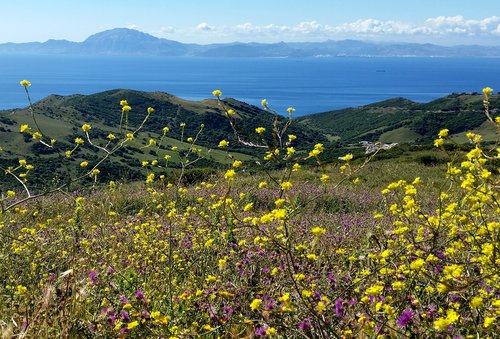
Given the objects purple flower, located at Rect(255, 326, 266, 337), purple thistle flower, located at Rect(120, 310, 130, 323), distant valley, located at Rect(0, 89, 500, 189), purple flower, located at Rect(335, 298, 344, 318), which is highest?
purple flower, located at Rect(335, 298, 344, 318)

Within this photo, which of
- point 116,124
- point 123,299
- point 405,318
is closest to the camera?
point 405,318

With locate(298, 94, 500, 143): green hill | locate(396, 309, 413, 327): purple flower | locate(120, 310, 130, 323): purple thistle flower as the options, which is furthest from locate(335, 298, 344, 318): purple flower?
locate(298, 94, 500, 143): green hill

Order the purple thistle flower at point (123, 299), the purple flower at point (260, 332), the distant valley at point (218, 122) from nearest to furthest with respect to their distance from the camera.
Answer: the purple flower at point (260, 332) → the purple thistle flower at point (123, 299) → the distant valley at point (218, 122)

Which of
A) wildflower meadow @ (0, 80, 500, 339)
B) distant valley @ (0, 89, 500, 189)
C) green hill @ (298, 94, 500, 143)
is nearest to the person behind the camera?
wildflower meadow @ (0, 80, 500, 339)

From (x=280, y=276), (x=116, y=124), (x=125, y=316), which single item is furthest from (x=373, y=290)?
(x=116, y=124)

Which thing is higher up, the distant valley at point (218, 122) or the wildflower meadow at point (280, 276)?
the wildflower meadow at point (280, 276)

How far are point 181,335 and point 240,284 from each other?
112 cm

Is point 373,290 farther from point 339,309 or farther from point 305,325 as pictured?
point 339,309

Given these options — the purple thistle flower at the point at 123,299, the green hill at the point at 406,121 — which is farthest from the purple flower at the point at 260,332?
the green hill at the point at 406,121

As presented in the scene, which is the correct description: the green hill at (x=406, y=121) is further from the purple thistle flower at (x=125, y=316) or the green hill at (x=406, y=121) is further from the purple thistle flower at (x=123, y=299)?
the purple thistle flower at (x=125, y=316)

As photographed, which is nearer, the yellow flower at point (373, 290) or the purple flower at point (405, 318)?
the yellow flower at point (373, 290)

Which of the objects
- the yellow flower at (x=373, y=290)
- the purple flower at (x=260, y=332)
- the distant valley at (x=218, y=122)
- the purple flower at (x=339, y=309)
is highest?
the yellow flower at (x=373, y=290)

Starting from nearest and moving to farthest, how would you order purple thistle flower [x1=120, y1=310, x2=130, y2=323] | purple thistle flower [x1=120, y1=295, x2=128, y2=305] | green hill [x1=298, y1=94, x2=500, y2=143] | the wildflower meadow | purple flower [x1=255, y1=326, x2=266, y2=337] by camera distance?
the wildflower meadow, purple flower [x1=255, y1=326, x2=266, y2=337], purple thistle flower [x1=120, y1=310, x2=130, y2=323], purple thistle flower [x1=120, y1=295, x2=128, y2=305], green hill [x1=298, y1=94, x2=500, y2=143]

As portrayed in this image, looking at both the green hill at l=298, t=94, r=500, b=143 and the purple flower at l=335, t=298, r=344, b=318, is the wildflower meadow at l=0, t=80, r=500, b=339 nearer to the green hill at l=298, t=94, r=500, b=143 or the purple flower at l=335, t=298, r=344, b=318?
the purple flower at l=335, t=298, r=344, b=318
